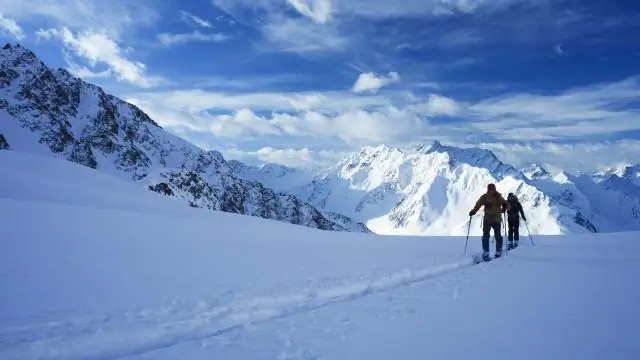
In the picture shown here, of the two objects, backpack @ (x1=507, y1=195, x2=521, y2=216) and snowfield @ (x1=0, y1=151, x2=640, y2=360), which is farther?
backpack @ (x1=507, y1=195, x2=521, y2=216)

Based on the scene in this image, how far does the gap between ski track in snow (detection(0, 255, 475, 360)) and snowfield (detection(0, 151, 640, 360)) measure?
22mm

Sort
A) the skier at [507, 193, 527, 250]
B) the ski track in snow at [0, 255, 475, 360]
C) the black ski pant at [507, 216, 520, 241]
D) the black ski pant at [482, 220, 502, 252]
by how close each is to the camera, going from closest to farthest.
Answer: the ski track in snow at [0, 255, 475, 360]
the black ski pant at [482, 220, 502, 252]
the skier at [507, 193, 527, 250]
the black ski pant at [507, 216, 520, 241]

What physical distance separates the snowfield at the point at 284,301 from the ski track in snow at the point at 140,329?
0.9 inches

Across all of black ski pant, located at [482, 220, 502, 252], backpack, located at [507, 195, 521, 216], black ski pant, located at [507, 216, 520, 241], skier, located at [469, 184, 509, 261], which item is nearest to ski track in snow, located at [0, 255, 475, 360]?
black ski pant, located at [482, 220, 502, 252]

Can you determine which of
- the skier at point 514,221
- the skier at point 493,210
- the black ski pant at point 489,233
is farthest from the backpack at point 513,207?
the black ski pant at point 489,233

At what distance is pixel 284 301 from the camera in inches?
328

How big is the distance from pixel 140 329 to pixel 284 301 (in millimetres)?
2810

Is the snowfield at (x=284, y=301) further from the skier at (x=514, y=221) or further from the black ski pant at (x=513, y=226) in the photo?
the black ski pant at (x=513, y=226)

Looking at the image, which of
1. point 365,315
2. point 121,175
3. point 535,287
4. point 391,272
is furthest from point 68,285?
point 121,175

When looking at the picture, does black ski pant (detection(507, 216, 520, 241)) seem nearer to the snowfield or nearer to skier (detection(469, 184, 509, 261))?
skier (detection(469, 184, 509, 261))

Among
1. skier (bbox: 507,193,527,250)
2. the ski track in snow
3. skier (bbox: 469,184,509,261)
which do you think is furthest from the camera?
skier (bbox: 507,193,527,250)

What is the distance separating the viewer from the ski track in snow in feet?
18.3

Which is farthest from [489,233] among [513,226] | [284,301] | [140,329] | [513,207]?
[140,329]

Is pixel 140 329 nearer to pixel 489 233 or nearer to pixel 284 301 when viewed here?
pixel 284 301
